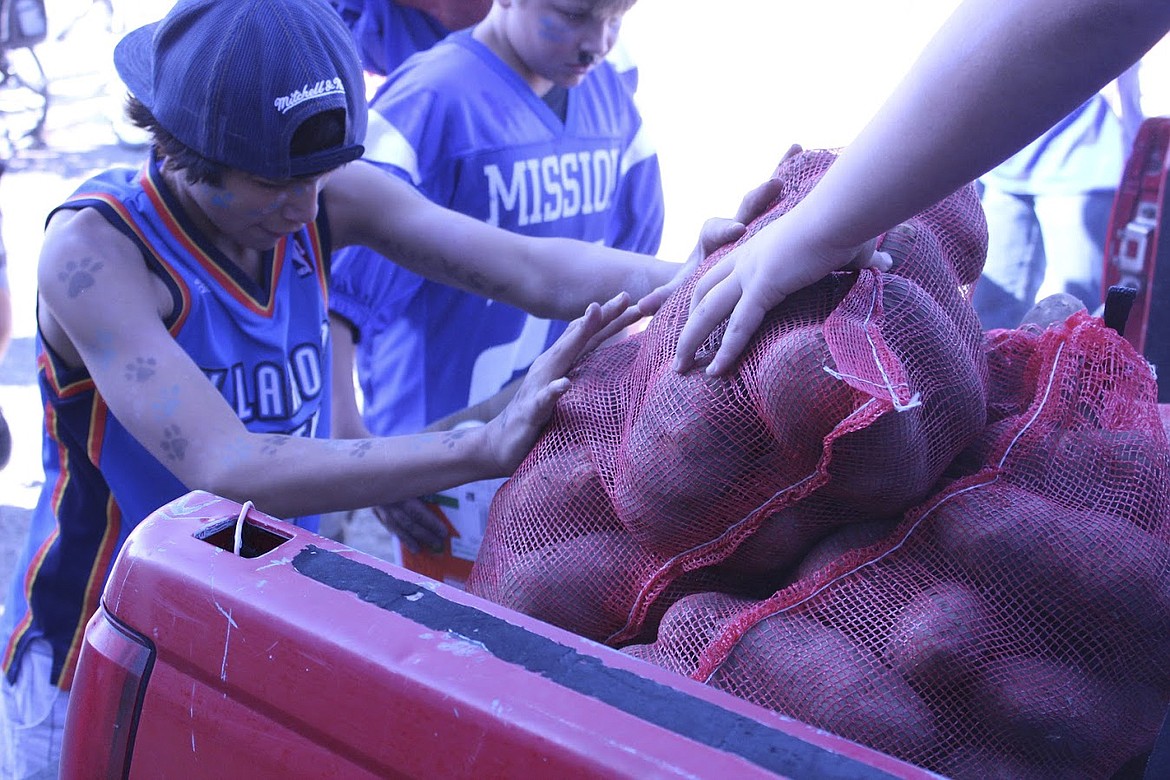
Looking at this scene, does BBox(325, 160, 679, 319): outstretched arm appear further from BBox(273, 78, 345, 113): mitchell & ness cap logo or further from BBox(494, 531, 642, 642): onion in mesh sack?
BBox(494, 531, 642, 642): onion in mesh sack

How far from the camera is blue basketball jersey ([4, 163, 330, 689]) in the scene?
210cm

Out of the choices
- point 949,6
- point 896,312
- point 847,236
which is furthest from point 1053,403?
point 949,6

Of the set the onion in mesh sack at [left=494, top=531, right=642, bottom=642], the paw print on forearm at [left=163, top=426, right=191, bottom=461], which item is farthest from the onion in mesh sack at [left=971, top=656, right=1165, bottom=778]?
the paw print on forearm at [left=163, top=426, right=191, bottom=461]

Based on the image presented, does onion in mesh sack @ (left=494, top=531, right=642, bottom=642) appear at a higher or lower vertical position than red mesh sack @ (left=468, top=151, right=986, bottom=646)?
lower

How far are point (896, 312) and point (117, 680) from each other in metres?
1.15

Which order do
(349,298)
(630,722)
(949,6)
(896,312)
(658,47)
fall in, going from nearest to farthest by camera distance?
1. (630,722)
2. (896,312)
3. (349,298)
4. (949,6)
5. (658,47)

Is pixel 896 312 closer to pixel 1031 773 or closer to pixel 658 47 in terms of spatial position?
pixel 1031 773

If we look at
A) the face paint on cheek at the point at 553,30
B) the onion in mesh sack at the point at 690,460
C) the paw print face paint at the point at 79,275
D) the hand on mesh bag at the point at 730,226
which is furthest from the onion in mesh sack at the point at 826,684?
the face paint on cheek at the point at 553,30

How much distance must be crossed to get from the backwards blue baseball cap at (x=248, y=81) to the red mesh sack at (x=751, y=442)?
65 cm

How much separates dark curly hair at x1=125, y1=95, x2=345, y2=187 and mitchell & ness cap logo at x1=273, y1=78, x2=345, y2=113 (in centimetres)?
3

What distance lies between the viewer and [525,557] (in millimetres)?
1856

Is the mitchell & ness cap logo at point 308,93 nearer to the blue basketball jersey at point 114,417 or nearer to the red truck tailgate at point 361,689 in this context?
the blue basketball jersey at point 114,417

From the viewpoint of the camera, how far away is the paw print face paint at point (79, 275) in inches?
77.6

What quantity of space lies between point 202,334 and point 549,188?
3.81 feet
